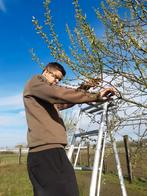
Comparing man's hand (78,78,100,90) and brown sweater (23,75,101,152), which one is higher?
man's hand (78,78,100,90)

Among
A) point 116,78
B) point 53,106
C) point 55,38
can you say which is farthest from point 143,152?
point 55,38

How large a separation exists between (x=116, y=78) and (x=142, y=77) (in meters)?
0.38

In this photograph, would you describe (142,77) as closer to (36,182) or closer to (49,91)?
(49,91)

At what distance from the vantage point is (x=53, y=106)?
12.0ft

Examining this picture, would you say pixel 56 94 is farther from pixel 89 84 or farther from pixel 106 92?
pixel 89 84

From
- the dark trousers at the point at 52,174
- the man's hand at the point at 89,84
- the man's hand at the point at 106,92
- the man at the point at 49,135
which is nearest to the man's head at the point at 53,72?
the man at the point at 49,135

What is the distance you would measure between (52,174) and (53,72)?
940mm

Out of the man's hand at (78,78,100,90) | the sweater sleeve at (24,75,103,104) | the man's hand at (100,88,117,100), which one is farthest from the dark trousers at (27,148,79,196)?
the man's hand at (78,78,100,90)

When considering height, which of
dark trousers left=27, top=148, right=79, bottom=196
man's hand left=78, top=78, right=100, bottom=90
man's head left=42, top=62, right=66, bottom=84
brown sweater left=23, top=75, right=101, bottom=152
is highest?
man's head left=42, top=62, right=66, bottom=84

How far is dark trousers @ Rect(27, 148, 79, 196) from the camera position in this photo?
3.30 m

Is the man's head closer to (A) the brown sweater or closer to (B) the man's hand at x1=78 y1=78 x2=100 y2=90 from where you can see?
(A) the brown sweater

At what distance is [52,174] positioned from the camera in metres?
3.34

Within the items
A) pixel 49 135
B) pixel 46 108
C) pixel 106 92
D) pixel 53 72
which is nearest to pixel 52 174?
pixel 49 135

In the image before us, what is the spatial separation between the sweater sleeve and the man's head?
0.10 m
